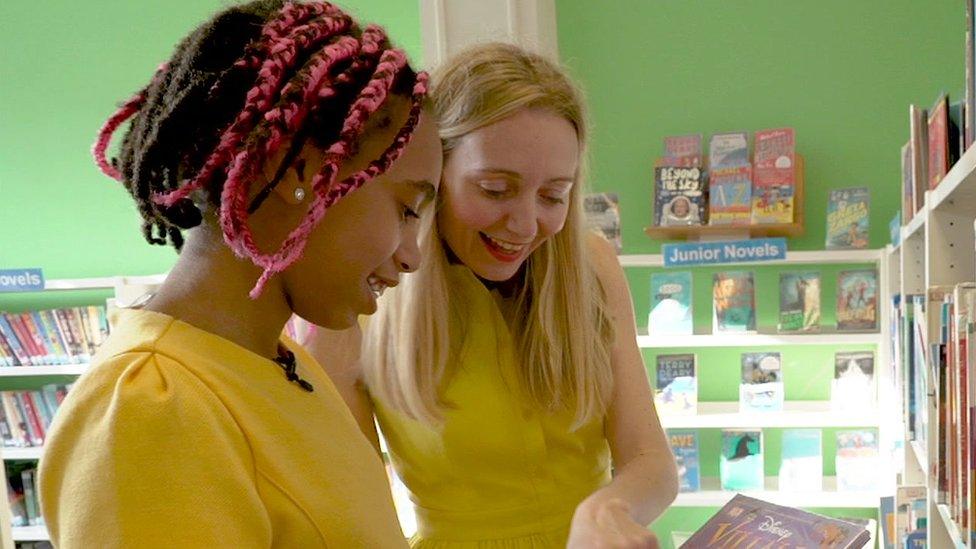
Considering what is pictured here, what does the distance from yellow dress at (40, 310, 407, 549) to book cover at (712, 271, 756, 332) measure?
9.41ft

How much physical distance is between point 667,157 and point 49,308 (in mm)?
3315

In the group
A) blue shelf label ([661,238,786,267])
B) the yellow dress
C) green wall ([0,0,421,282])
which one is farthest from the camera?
green wall ([0,0,421,282])

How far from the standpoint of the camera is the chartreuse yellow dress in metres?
1.34

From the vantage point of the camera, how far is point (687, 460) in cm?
349

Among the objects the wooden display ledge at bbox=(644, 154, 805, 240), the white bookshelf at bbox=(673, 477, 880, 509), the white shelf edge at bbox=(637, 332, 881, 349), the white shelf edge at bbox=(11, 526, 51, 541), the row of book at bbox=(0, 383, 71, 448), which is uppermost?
the wooden display ledge at bbox=(644, 154, 805, 240)

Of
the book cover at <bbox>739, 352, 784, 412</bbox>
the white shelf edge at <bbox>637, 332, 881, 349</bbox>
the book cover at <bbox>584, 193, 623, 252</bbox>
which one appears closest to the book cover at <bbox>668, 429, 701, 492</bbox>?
the book cover at <bbox>739, 352, 784, 412</bbox>

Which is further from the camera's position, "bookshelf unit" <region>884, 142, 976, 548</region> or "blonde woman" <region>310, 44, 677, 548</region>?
"bookshelf unit" <region>884, 142, 976, 548</region>

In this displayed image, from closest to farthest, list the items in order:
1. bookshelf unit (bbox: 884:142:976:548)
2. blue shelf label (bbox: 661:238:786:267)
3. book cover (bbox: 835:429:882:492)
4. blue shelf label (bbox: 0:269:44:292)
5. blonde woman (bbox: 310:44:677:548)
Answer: blonde woman (bbox: 310:44:677:548)
bookshelf unit (bbox: 884:142:976:548)
blue shelf label (bbox: 661:238:786:267)
book cover (bbox: 835:429:882:492)
blue shelf label (bbox: 0:269:44:292)

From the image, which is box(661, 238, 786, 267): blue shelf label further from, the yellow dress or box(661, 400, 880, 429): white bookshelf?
the yellow dress

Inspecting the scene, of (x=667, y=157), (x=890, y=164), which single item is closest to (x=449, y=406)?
(x=667, y=157)

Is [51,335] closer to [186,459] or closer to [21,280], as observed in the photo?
[21,280]

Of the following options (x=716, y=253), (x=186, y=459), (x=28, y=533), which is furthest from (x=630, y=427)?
(x=28, y=533)

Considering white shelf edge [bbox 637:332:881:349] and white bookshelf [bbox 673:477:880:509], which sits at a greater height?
white shelf edge [bbox 637:332:881:349]

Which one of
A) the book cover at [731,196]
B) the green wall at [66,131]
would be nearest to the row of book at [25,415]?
the green wall at [66,131]
